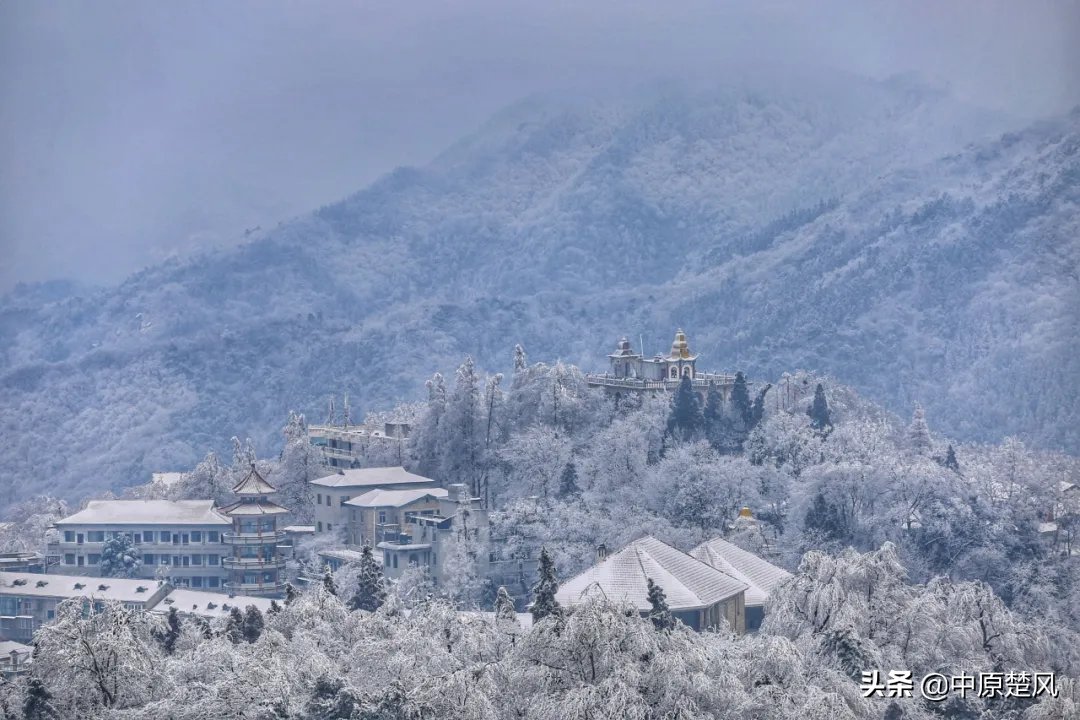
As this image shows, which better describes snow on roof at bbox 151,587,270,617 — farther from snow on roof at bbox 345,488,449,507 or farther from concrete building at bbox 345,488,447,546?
snow on roof at bbox 345,488,449,507

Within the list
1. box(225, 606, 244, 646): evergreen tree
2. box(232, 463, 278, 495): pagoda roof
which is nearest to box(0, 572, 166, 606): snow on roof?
box(232, 463, 278, 495): pagoda roof

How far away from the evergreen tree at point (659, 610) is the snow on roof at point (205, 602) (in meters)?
25.2

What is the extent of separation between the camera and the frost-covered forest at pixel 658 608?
49812 mm

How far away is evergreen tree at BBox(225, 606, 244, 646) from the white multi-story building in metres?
28.4

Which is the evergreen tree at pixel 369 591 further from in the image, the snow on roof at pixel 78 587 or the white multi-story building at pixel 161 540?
the white multi-story building at pixel 161 540

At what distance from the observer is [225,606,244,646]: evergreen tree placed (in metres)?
61.4

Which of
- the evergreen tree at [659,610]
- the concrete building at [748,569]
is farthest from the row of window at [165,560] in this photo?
the evergreen tree at [659,610]

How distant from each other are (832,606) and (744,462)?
28073mm

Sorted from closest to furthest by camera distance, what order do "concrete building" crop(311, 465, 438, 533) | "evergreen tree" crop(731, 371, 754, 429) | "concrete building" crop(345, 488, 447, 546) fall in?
"concrete building" crop(345, 488, 447, 546) < "evergreen tree" crop(731, 371, 754, 429) < "concrete building" crop(311, 465, 438, 533)

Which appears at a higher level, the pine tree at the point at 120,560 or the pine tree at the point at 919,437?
the pine tree at the point at 919,437

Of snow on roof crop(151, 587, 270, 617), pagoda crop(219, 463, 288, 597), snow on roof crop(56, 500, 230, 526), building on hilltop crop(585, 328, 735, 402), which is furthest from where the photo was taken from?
building on hilltop crop(585, 328, 735, 402)

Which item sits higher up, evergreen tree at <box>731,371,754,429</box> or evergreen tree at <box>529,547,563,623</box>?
evergreen tree at <box>731,371,754,429</box>

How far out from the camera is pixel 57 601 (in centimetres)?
8806

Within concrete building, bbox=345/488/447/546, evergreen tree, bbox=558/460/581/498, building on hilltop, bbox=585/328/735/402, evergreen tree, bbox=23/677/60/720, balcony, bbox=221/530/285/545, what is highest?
building on hilltop, bbox=585/328/735/402
